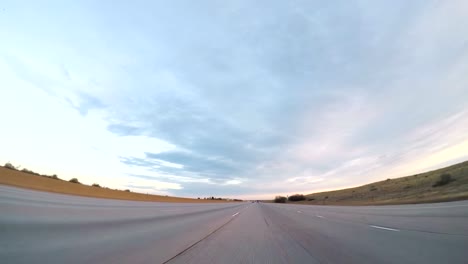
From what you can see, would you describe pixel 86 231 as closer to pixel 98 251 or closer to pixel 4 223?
pixel 4 223

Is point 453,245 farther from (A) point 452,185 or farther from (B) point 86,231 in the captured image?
(A) point 452,185

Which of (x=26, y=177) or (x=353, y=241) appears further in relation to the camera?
(x=26, y=177)

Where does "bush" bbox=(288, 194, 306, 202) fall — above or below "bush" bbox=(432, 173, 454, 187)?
below

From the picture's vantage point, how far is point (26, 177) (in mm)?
22188

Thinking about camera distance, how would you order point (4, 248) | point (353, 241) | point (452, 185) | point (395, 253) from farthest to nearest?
point (452, 185) < point (353, 241) < point (395, 253) < point (4, 248)

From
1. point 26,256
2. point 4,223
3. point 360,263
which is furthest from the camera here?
point 4,223

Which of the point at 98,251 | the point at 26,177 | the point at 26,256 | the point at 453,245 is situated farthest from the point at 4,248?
the point at 26,177

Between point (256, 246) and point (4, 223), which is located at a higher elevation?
point (4, 223)

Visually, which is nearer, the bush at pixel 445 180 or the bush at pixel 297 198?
the bush at pixel 445 180

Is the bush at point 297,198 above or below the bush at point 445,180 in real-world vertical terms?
below

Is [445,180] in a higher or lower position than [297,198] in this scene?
higher

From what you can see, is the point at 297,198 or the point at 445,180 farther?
the point at 297,198

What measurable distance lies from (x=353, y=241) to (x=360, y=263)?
10.1ft

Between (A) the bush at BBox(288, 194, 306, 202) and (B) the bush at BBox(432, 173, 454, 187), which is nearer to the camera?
(B) the bush at BBox(432, 173, 454, 187)
